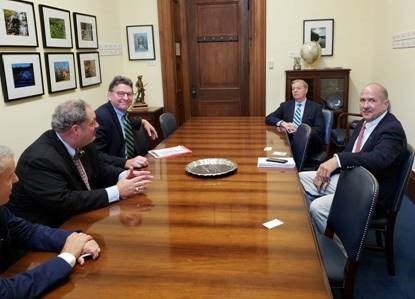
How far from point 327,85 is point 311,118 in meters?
1.34

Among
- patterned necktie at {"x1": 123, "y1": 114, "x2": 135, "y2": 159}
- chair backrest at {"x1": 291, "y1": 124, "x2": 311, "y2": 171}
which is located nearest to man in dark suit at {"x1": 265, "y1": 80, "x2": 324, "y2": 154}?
chair backrest at {"x1": 291, "y1": 124, "x2": 311, "y2": 171}

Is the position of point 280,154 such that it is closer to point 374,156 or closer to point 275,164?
point 275,164

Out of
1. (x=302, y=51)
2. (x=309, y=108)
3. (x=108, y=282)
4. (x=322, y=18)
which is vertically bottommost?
(x=108, y=282)

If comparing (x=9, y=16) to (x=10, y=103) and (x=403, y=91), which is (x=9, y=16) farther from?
(x=403, y=91)

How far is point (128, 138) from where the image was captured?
3.00 metres

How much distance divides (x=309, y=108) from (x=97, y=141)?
2063 mm

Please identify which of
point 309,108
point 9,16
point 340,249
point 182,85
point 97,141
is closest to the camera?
point 340,249

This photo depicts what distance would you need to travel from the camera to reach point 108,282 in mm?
1115

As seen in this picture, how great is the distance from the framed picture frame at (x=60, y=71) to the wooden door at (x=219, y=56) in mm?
2163

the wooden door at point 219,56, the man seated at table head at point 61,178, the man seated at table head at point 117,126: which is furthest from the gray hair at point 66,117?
the wooden door at point 219,56

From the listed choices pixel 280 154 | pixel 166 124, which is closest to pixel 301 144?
pixel 280 154

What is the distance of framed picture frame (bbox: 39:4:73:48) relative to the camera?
3.41 metres

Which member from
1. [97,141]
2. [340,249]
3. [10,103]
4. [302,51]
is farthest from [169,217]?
[302,51]

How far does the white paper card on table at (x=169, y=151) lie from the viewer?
8.43 feet
